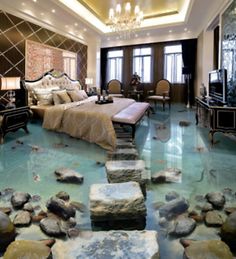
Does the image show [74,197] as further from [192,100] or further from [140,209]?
[192,100]

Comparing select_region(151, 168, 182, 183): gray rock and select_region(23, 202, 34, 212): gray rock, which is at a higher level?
select_region(151, 168, 182, 183): gray rock

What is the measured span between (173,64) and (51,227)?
30.3ft

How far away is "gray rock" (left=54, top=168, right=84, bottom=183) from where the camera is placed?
8.77 ft

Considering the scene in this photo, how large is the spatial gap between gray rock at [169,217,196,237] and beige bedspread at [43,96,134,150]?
2.23 metres

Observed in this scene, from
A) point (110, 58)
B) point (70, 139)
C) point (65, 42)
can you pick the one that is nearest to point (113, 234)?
point (70, 139)

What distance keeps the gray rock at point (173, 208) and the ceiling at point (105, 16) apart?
478cm

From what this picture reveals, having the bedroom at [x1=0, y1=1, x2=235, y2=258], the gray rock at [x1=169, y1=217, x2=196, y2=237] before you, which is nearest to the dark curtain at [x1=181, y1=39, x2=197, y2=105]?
the bedroom at [x1=0, y1=1, x2=235, y2=258]

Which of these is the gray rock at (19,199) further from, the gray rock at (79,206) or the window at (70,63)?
the window at (70,63)

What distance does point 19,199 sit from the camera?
2186 millimetres

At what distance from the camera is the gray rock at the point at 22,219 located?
1.86 metres

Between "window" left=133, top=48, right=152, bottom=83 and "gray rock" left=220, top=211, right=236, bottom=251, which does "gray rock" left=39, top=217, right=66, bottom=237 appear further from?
"window" left=133, top=48, right=152, bottom=83

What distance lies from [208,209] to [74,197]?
1.20 metres

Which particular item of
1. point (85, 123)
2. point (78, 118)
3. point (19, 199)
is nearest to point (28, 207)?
point (19, 199)

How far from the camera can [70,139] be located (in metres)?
4.66
